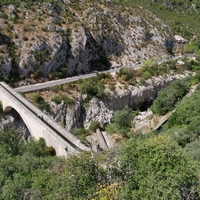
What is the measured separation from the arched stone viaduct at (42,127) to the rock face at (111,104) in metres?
8.44

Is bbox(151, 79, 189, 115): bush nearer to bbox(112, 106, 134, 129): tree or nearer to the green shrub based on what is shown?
bbox(112, 106, 134, 129): tree

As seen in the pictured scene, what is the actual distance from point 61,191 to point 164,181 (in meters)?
5.52

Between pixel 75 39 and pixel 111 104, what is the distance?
21284mm

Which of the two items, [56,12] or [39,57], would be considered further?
[56,12]

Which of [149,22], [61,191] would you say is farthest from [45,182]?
[149,22]

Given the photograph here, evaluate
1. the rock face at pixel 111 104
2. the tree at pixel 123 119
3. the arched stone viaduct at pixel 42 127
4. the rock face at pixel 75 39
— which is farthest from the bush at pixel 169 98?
the arched stone viaduct at pixel 42 127

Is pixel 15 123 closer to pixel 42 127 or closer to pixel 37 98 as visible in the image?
pixel 37 98

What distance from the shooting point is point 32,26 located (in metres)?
56.8

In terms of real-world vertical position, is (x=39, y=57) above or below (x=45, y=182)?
below

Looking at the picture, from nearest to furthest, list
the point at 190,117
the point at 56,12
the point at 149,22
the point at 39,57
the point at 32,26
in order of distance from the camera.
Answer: the point at 190,117 → the point at 39,57 → the point at 32,26 → the point at 56,12 → the point at 149,22

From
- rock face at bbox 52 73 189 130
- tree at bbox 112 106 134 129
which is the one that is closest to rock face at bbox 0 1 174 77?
rock face at bbox 52 73 189 130

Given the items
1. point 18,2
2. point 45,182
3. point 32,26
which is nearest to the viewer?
point 45,182

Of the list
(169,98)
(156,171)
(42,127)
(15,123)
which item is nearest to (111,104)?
(169,98)

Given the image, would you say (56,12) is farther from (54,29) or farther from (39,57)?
(39,57)
